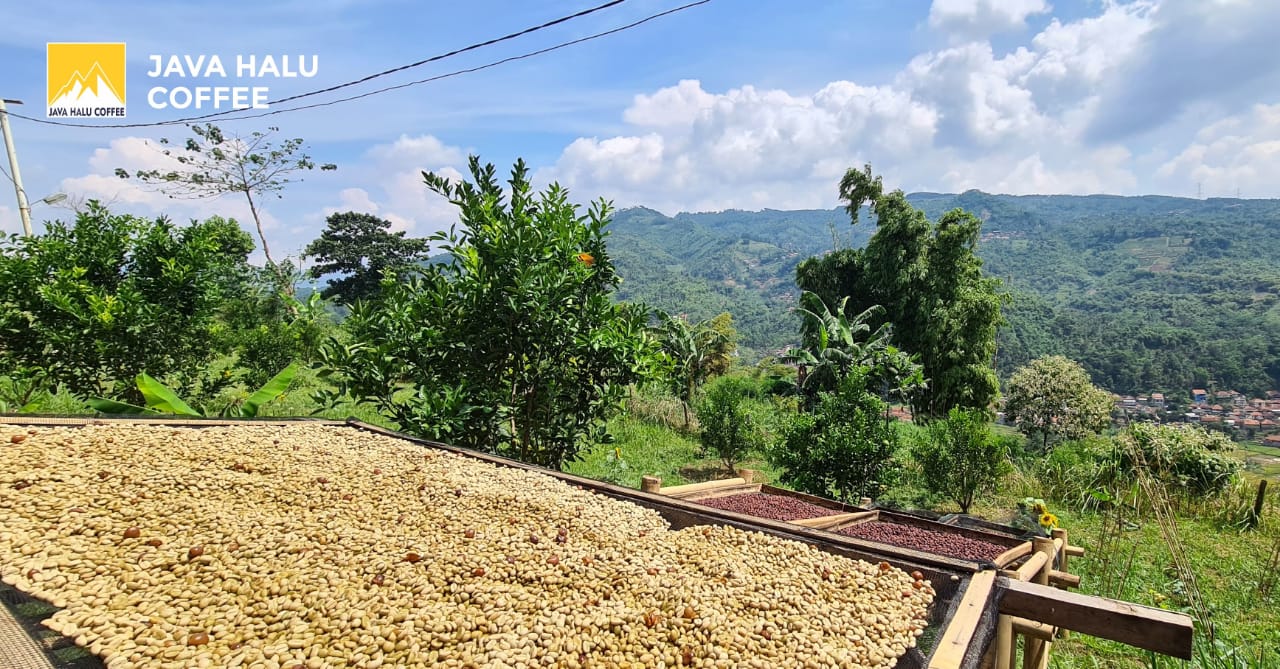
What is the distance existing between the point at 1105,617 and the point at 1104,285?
275 feet

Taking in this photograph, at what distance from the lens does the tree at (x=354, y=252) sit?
23.3 meters

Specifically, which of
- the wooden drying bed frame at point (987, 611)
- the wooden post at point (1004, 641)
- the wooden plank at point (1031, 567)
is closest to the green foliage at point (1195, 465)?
the wooden plank at point (1031, 567)

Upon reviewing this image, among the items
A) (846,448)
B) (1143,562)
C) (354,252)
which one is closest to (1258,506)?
(1143,562)

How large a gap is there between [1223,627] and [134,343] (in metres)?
7.80

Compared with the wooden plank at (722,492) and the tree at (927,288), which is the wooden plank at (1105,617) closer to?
the wooden plank at (722,492)

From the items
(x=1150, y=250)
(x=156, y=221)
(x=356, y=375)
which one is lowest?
(x=356, y=375)

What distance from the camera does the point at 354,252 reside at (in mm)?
23750

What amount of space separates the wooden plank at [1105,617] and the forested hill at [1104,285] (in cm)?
326

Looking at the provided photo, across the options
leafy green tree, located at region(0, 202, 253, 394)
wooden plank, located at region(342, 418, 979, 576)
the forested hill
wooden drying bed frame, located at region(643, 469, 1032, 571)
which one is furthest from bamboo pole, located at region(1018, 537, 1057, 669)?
leafy green tree, located at region(0, 202, 253, 394)

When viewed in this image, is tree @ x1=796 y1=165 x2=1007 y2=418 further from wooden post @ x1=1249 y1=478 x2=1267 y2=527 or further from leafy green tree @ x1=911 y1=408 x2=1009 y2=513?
leafy green tree @ x1=911 y1=408 x2=1009 y2=513

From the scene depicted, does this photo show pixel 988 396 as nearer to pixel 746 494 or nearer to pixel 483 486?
pixel 746 494

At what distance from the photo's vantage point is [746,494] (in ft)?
11.7

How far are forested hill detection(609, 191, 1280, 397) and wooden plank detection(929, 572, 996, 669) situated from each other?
3171mm

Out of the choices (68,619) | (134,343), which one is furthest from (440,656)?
(134,343)
